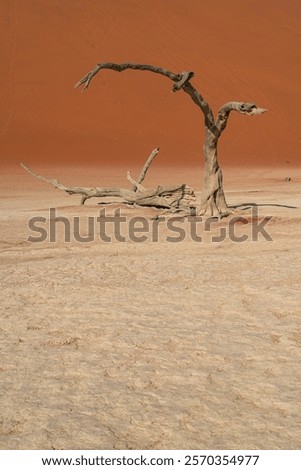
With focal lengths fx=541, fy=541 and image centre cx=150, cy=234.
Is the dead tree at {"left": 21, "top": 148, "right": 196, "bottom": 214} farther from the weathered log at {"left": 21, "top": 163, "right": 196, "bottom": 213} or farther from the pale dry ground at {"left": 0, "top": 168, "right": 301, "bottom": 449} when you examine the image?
the pale dry ground at {"left": 0, "top": 168, "right": 301, "bottom": 449}

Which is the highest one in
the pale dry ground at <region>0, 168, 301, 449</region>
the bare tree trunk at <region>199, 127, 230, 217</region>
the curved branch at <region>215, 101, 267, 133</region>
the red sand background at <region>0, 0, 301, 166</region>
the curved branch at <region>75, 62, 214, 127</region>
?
the red sand background at <region>0, 0, 301, 166</region>

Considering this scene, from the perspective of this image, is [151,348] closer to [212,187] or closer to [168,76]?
[212,187]

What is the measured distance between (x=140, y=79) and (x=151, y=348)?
2365cm

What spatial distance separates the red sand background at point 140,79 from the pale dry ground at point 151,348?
12.5m

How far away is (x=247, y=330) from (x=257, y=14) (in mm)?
33933

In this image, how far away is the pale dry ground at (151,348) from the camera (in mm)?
1974

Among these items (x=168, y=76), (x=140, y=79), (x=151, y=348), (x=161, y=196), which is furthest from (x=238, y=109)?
(x=140, y=79)

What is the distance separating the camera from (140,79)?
25047mm

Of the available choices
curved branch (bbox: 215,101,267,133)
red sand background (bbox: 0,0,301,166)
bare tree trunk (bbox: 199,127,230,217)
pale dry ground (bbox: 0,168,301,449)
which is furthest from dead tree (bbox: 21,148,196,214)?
red sand background (bbox: 0,0,301,166)

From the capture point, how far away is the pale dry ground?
197cm

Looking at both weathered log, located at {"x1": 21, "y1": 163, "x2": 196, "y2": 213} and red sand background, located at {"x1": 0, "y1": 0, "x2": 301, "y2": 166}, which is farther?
red sand background, located at {"x1": 0, "y1": 0, "x2": 301, "y2": 166}

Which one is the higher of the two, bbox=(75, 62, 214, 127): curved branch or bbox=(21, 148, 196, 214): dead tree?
bbox=(75, 62, 214, 127): curved branch

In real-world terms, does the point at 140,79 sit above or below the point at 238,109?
above

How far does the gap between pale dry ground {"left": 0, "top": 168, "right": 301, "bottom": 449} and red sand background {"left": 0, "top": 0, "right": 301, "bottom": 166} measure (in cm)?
1254
